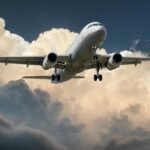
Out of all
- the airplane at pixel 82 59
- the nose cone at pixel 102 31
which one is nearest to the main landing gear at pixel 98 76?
the airplane at pixel 82 59

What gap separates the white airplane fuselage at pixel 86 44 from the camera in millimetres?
54938

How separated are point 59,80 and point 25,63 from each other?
5.26 meters

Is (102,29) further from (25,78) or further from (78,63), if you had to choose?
(25,78)

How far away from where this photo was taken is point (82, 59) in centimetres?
5759

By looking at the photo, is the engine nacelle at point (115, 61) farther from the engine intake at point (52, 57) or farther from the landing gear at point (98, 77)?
the engine intake at point (52, 57)

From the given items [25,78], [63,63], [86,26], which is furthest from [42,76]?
[86,26]

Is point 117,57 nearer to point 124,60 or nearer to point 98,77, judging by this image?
point 98,77

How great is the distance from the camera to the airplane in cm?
5538

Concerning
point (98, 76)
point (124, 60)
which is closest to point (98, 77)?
point (98, 76)

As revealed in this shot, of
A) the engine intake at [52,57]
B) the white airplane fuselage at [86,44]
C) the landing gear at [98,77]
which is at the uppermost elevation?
the white airplane fuselage at [86,44]

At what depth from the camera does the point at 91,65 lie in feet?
209

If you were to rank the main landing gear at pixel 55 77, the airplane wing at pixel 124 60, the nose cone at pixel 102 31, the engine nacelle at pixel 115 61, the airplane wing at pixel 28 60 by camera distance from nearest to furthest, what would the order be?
the nose cone at pixel 102 31 → the engine nacelle at pixel 115 61 → the airplane wing at pixel 124 60 → the airplane wing at pixel 28 60 → the main landing gear at pixel 55 77

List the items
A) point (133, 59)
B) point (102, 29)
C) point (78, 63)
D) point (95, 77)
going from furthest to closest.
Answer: point (133, 59) → point (95, 77) → point (78, 63) → point (102, 29)

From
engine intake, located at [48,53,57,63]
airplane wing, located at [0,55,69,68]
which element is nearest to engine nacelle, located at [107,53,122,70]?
airplane wing, located at [0,55,69,68]
